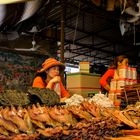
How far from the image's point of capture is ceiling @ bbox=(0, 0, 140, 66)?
4.46 metres

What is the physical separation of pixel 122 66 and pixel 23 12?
167 cm

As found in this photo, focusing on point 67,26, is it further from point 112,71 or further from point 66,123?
point 66,123

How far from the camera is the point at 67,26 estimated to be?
29.5 ft

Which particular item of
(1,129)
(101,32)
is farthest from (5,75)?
(101,32)

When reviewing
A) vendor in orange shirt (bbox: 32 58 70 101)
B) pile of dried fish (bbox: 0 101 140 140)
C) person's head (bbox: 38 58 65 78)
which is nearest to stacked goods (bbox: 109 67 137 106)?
vendor in orange shirt (bbox: 32 58 70 101)

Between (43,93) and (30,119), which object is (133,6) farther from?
(30,119)

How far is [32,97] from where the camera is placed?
9.14ft

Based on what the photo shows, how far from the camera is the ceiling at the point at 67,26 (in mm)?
4464

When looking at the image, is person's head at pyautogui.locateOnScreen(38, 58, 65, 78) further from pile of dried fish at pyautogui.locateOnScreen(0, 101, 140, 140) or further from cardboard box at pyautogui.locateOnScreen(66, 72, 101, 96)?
pile of dried fish at pyautogui.locateOnScreen(0, 101, 140, 140)

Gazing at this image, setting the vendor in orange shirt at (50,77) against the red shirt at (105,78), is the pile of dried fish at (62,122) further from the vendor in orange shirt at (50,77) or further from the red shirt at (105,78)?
the red shirt at (105,78)

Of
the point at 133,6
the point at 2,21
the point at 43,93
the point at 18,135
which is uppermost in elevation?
the point at 133,6

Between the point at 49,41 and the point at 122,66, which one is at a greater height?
the point at 49,41

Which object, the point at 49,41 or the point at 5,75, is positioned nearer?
the point at 5,75

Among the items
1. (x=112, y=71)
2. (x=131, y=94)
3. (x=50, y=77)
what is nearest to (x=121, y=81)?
(x=131, y=94)
